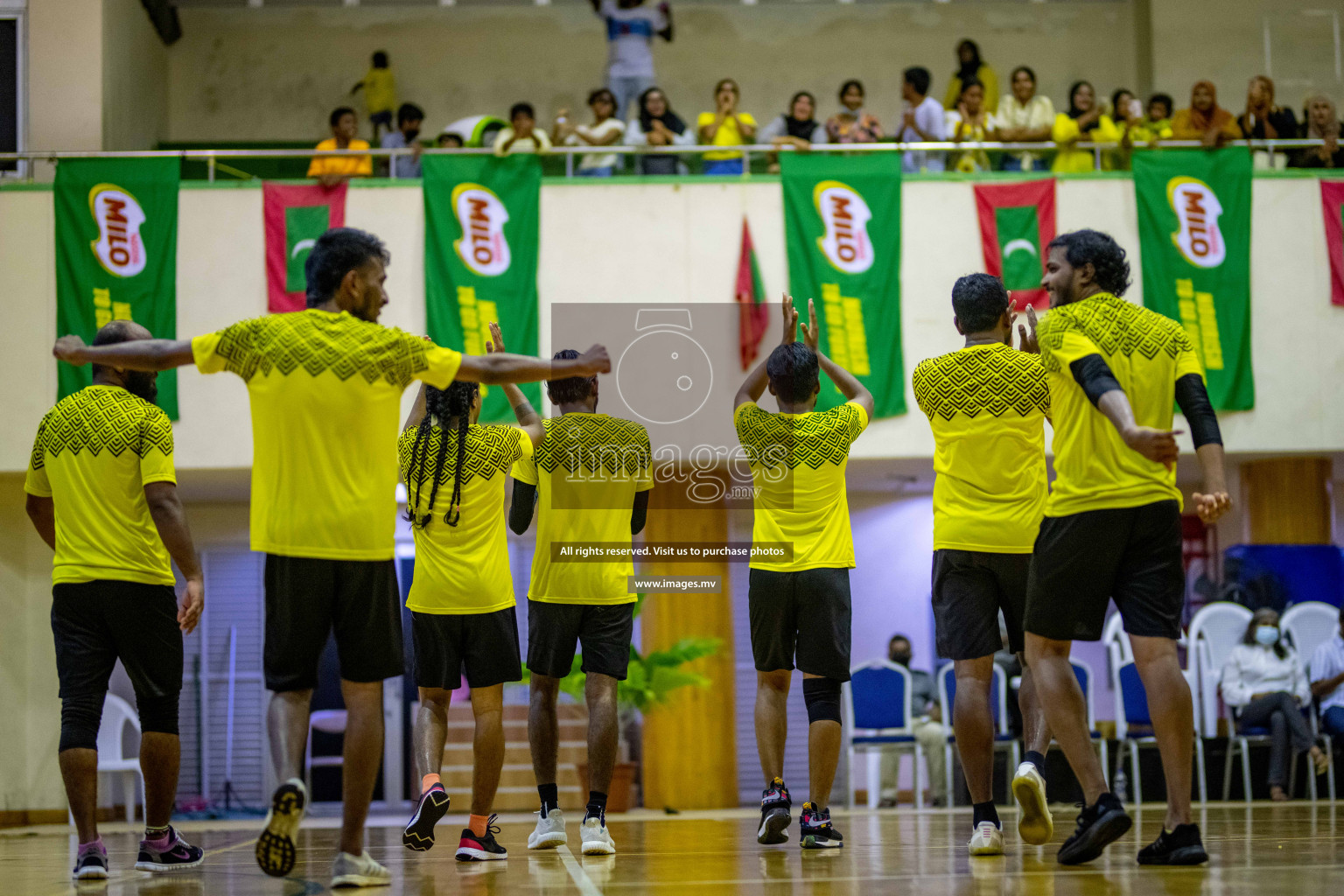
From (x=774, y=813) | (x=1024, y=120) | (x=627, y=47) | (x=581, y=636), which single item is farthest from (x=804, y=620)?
(x=627, y=47)

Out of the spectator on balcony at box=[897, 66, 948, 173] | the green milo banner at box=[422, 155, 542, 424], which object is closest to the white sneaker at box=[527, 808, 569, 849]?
the green milo banner at box=[422, 155, 542, 424]

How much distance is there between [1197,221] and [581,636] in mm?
7516

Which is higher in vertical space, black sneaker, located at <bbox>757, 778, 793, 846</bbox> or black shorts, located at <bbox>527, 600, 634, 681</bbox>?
black shorts, located at <bbox>527, 600, 634, 681</bbox>

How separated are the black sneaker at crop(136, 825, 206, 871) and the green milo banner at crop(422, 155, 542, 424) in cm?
592

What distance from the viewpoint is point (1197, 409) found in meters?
3.80

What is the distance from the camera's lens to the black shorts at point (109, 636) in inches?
178

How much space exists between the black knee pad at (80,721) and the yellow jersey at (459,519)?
3.81 feet

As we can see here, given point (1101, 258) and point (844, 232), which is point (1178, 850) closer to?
point (1101, 258)

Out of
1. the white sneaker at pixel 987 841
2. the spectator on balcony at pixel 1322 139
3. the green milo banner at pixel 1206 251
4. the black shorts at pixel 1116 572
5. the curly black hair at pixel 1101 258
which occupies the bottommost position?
the white sneaker at pixel 987 841

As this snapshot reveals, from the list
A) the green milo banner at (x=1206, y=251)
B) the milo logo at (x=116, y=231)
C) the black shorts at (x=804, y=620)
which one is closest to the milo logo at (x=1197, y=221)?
the green milo banner at (x=1206, y=251)

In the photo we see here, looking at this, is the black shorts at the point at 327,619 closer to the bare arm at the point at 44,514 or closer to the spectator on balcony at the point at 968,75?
the bare arm at the point at 44,514

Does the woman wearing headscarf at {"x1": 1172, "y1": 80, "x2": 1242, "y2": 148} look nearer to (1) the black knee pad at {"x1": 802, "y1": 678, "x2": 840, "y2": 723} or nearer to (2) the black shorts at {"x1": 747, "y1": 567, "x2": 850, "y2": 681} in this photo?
(2) the black shorts at {"x1": 747, "y1": 567, "x2": 850, "y2": 681}

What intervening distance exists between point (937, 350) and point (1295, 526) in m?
3.54

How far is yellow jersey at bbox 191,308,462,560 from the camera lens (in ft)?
11.7
